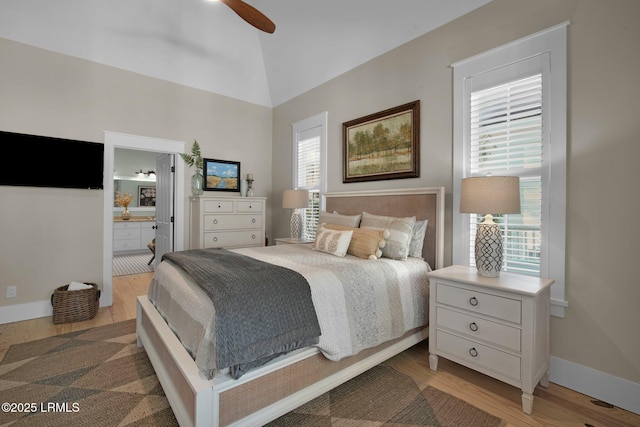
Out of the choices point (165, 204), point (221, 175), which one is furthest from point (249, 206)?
point (165, 204)

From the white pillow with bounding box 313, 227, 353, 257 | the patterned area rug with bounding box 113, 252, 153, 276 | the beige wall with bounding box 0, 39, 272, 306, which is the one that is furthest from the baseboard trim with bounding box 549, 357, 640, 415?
the patterned area rug with bounding box 113, 252, 153, 276

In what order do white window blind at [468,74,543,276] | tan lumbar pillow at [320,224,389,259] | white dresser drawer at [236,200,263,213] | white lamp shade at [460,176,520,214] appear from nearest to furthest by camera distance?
white lamp shade at [460,176,520,214] → white window blind at [468,74,543,276] → tan lumbar pillow at [320,224,389,259] → white dresser drawer at [236,200,263,213]

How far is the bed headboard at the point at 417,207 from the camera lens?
2592mm

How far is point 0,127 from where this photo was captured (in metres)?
3.01

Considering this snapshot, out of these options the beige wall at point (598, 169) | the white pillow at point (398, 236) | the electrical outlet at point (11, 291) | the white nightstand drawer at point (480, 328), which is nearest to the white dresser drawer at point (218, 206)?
the electrical outlet at point (11, 291)

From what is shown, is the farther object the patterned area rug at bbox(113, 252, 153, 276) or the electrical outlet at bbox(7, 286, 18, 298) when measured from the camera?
the patterned area rug at bbox(113, 252, 153, 276)

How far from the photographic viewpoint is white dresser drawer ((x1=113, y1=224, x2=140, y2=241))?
718cm

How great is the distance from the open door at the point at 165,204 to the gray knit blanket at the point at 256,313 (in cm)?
273

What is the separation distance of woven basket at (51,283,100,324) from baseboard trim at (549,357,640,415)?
14.0 feet

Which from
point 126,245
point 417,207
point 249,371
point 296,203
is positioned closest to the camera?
point 249,371

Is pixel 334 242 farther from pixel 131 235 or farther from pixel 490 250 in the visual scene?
pixel 131 235

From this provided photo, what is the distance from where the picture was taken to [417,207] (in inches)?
109

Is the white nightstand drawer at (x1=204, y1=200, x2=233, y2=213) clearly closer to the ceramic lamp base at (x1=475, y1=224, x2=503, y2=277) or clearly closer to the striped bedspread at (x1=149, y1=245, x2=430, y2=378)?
the striped bedspread at (x1=149, y1=245, x2=430, y2=378)

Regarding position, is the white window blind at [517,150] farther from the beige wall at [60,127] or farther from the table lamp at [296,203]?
the beige wall at [60,127]
